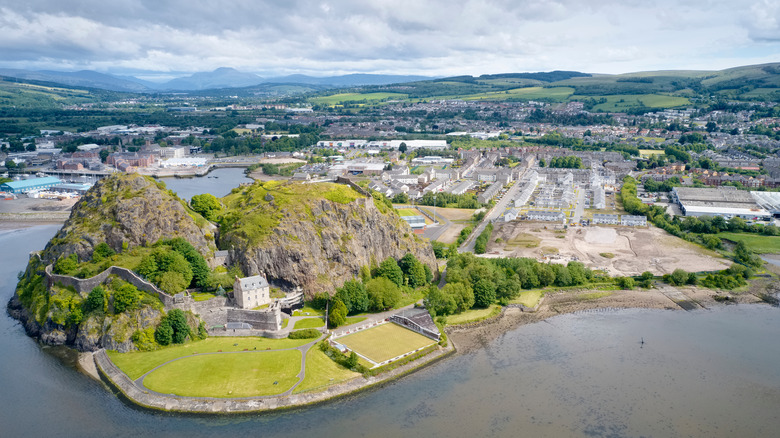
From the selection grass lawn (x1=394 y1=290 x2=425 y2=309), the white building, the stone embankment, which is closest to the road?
grass lawn (x1=394 y1=290 x2=425 y2=309)

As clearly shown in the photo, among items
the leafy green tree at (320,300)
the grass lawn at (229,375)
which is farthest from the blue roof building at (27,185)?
the grass lawn at (229,375)

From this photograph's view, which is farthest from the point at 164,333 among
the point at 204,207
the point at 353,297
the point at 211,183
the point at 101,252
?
the point at 211,183

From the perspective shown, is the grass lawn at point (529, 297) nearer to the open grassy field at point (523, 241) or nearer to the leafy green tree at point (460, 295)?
the leafy green tree at point (460, 295)

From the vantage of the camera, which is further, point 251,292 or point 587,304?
point 587,304

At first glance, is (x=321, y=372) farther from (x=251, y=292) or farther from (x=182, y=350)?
(x=182, y=350)

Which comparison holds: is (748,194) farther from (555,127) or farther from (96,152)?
(96,152)

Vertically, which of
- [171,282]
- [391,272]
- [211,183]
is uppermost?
[171,282]

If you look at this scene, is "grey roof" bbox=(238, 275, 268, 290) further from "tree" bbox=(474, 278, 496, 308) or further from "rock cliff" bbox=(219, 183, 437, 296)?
"tree" bbox=(474, 278, 496, 308)
